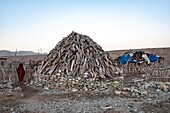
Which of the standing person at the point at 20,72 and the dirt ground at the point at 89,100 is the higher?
the standing person at the point at 20,72

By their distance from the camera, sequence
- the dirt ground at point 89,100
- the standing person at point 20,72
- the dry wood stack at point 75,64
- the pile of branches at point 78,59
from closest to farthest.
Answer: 1. the dirt ground at point 89,100
2. the dry wood stack at point 75,64
3. the pile of branches at point 78,59
4. the standing person at point 20,72

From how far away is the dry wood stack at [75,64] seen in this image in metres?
12.4

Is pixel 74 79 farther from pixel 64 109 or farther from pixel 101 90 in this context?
pixel 64 109

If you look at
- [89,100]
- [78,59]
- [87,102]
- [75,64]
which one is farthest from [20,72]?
[87,102]

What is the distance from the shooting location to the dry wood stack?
12.4 m

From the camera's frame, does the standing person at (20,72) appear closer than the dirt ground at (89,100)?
No

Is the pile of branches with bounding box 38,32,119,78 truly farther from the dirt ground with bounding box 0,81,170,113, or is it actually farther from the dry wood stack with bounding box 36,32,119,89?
the dirt ground with bounding box 0,81,170,113

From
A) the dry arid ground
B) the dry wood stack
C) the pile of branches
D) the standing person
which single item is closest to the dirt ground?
the dry arid ground

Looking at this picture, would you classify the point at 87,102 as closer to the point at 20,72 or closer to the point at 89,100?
the point at 89,100

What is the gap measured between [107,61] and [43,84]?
418 cm

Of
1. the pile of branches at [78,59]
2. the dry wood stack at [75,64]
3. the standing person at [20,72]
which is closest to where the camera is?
the dry wood stack at [75,64]

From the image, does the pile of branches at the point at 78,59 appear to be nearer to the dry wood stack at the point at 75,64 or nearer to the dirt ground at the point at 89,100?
the dry wood stack at the point at 75,64

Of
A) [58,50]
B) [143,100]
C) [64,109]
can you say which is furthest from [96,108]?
[58,50]

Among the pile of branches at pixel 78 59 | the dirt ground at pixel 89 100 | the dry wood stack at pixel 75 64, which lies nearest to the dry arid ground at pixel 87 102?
the dirt ground at pixel 89 100
